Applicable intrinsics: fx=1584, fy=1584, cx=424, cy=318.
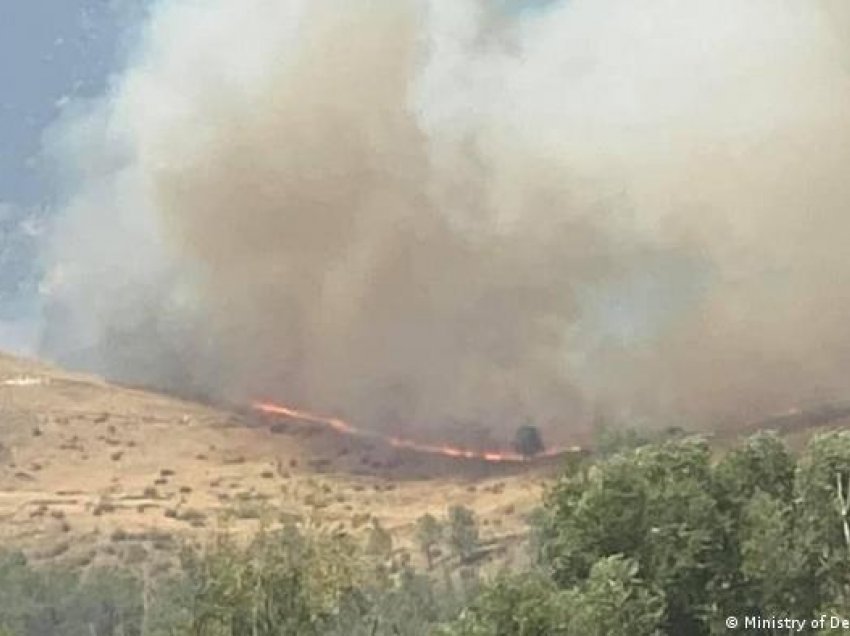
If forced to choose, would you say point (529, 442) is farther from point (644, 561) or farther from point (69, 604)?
point (644, 561)

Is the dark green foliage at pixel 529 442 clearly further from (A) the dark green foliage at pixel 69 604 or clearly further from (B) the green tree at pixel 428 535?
(A) the dark green foliage at pixel 69 604

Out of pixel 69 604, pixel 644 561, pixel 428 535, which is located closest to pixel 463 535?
pixel 428 535

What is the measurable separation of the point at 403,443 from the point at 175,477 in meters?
8.35

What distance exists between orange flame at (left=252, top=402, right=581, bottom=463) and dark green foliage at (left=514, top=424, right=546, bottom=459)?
228 millimetres

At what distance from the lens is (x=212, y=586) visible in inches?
840

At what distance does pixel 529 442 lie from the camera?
54.0m

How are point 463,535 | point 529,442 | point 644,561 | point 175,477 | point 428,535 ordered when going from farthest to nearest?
point 175,477, point 529,442, point 428,535, point 463,535, point 644,561

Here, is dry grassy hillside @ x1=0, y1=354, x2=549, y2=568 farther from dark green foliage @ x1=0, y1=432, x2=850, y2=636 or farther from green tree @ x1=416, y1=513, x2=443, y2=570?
dark green foliage @ x1=0, y1=432, x2=850, y2=636

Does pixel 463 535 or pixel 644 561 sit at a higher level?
pixel 463 535

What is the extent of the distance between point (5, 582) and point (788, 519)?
26.4 m

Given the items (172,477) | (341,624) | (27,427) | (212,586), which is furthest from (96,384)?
(212,586)

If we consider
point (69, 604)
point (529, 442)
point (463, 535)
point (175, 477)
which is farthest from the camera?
point (175, 477)

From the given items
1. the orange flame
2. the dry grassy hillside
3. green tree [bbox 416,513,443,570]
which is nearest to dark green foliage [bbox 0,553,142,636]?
the dry grassy hillside

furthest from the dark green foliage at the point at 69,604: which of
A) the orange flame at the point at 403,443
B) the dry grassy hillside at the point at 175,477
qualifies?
the orange flame at the point at 403,443
